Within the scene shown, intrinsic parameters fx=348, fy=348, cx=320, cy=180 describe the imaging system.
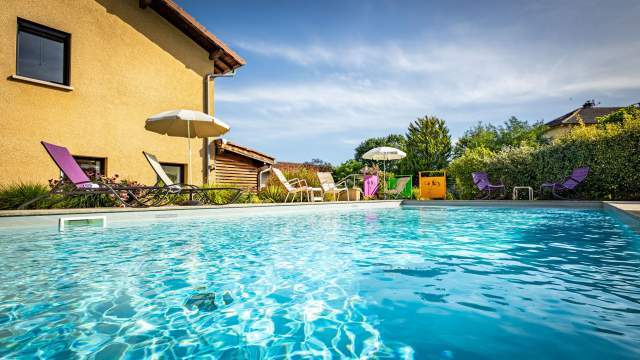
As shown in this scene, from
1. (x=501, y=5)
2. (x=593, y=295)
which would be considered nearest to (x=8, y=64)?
(x=593, y=295)

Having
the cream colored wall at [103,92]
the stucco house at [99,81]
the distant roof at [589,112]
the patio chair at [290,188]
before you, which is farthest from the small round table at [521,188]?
the distant roof at [589,112]

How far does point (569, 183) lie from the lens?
35.2 ft

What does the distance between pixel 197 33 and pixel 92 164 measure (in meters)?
5.03

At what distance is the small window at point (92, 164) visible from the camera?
8375mm

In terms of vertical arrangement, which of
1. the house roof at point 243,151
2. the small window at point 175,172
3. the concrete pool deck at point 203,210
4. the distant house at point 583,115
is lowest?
the concrete pool deck at point 203,210

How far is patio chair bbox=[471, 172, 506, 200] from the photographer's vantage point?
478 inches

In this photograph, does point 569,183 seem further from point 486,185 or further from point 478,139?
point 478,139

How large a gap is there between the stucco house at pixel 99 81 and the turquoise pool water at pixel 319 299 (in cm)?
472

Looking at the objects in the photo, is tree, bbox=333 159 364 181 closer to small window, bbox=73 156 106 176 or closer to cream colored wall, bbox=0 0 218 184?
cream colored wall, bbox=0 0 218 184

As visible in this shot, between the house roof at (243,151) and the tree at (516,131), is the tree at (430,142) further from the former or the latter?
the house roof at (243,151)

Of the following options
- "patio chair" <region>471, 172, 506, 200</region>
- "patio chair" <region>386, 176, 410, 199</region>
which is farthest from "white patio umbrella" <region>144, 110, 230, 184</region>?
"patio chair" <region>471, 172, 506, 200</region>

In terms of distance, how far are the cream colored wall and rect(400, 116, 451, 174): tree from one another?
2524 cm

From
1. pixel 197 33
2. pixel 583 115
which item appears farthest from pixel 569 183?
pixel 583 115

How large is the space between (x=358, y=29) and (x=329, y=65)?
2859 millimetres
